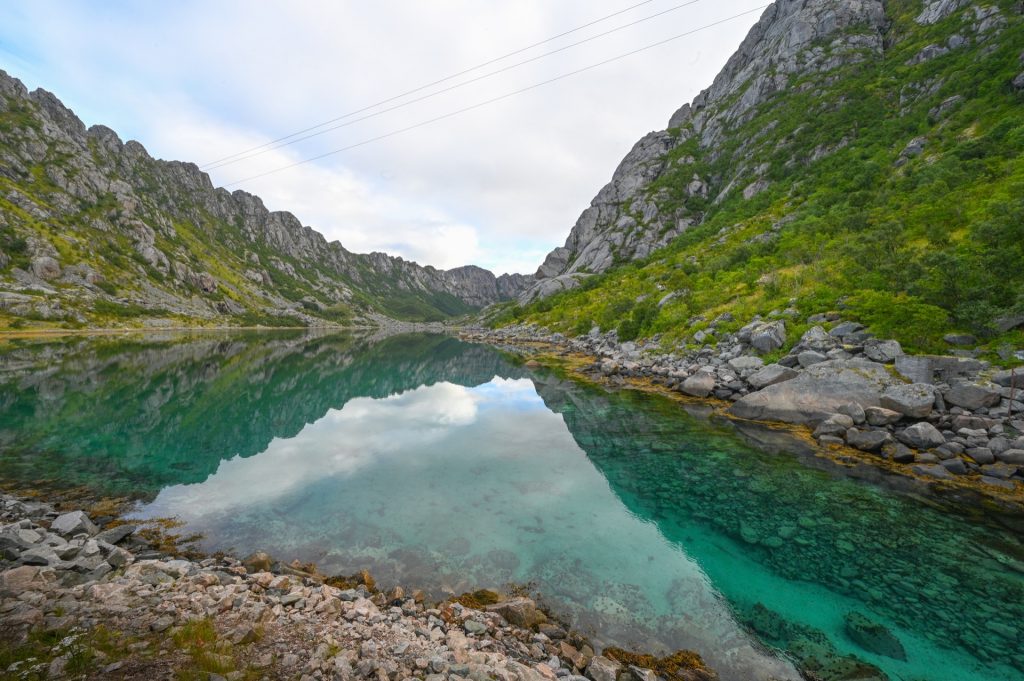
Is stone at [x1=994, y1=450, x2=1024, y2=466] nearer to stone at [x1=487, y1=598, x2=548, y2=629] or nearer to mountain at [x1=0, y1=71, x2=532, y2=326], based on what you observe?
stone at [x1=487, y1=598, x2=548, y2=629]

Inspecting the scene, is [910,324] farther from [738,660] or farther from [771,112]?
[771,112]

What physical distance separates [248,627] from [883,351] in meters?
30.4

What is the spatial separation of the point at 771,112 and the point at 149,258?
→ 207 m

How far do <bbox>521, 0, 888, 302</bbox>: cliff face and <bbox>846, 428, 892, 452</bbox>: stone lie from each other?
88.1 m

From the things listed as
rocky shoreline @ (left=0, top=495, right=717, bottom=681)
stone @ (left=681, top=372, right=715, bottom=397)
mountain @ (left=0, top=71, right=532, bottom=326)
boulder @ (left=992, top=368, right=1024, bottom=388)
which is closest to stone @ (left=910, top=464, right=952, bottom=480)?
boulder @ (left=992, top=368, right=1024, bottom=388)

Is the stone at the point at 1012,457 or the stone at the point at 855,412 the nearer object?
the stone at the point at 1012,457

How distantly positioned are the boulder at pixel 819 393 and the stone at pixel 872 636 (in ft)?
49.8

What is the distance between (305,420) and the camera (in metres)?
27.1

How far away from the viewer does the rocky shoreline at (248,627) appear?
5699 mm

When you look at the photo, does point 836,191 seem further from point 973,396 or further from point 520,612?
point 520,612

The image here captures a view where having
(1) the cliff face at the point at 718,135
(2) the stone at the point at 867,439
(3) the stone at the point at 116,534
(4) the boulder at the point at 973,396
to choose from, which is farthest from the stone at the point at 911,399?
(1) the cliff face at the point at 718,135

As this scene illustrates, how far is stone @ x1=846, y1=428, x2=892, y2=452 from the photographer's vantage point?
716 inches

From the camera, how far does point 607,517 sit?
46.4 feet

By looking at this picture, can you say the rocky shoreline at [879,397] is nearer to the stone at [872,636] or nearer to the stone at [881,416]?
the stone at [881,416]
